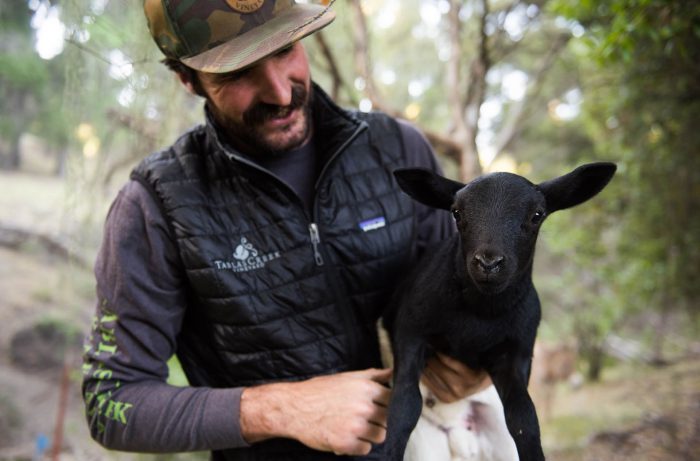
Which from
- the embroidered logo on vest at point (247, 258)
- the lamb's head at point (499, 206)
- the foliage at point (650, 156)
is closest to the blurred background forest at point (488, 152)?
the foliage at point (650, 156)

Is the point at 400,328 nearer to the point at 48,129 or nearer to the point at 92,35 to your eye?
Result: the point at 92,35

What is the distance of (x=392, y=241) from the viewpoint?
218cm

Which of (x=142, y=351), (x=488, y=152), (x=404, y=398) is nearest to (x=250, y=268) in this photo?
Answer: (x=142, y=351)

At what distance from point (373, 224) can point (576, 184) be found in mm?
749

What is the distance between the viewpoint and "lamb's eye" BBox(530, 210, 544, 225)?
64.2 inches

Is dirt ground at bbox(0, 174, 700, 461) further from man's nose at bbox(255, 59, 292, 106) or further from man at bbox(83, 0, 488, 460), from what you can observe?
man's nose at bbox(255, 59, 292, 106)

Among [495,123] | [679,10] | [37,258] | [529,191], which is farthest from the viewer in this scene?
[495,123]

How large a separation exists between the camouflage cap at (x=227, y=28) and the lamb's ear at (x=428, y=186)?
57 centimetres

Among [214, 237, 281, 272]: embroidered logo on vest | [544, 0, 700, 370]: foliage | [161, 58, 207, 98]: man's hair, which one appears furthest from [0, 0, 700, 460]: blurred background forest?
[214, 237, 281, 272]: embroidered logo on vest

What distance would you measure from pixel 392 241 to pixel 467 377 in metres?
0.59

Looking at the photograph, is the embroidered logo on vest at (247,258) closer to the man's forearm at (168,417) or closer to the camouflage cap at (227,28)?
the man's forearm at (168,417)

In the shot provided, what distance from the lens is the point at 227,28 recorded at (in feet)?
6.24

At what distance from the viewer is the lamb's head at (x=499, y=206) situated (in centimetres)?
149

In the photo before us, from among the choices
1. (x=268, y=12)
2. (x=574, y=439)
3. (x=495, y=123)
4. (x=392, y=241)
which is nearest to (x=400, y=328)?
Answer: (x=392, y=241)
